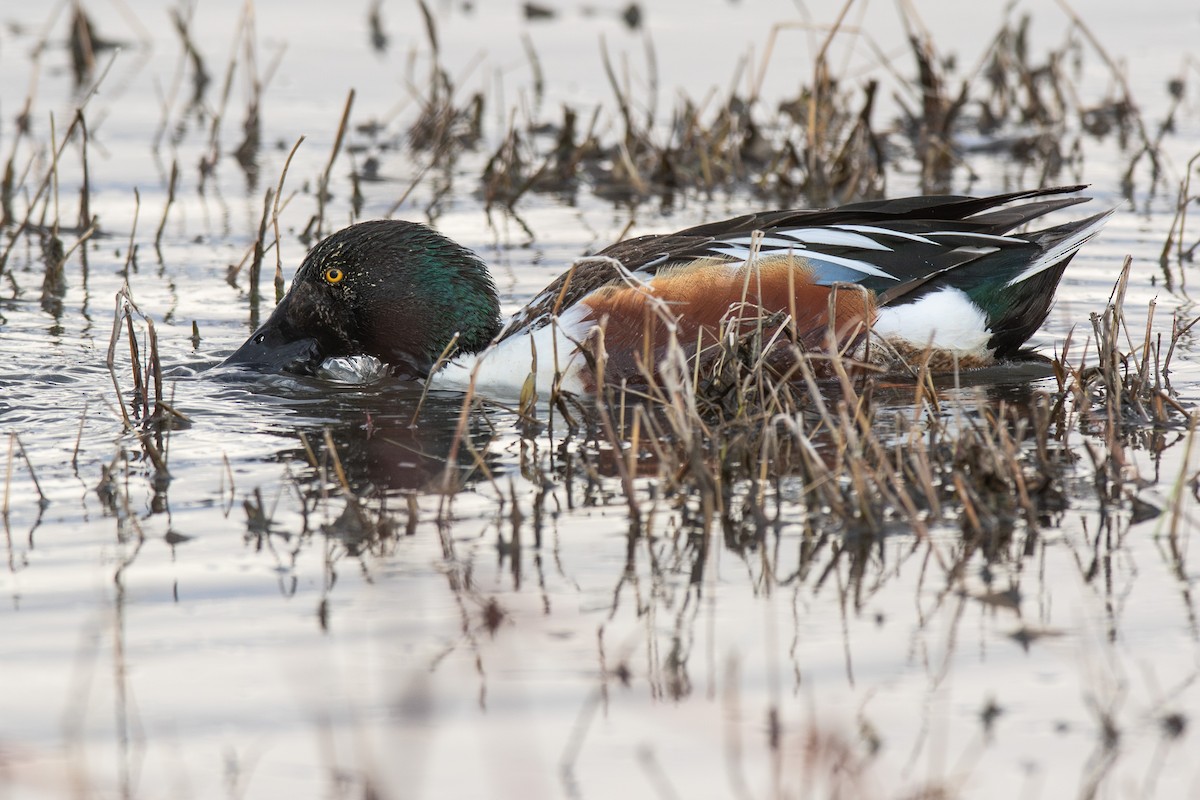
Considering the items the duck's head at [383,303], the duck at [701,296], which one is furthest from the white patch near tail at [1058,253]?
the duck's head at [383,303]

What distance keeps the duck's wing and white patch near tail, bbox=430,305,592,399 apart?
48mm

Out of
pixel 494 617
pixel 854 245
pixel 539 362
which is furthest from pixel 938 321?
pixel 494 617

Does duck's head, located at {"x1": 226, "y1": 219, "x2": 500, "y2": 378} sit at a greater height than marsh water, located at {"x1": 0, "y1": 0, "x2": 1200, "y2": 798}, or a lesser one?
greater

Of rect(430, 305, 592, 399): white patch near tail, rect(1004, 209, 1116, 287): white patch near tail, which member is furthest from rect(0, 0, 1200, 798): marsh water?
rect(1004, 209, 1116, 287): white patch near tail

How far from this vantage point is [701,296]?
488cm

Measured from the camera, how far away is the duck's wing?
493 centimetres

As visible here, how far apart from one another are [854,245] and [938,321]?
0.35 m

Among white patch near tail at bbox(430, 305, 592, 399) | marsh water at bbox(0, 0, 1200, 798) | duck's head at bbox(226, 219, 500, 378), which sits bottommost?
marsh water at bbox(0, 0, 1200, 798)

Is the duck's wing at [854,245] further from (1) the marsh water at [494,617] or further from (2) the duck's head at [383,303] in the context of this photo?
(1) the marsh water at [494,617]

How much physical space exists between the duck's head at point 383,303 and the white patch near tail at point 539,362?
197mm

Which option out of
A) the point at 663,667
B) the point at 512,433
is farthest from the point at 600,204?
the point at 663,667

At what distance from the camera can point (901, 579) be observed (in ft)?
10.9

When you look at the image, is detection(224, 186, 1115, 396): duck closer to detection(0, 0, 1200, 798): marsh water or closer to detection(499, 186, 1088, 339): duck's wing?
detection(499, 186, 1088, 339): duck's wing

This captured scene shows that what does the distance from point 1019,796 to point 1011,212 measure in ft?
9.95
